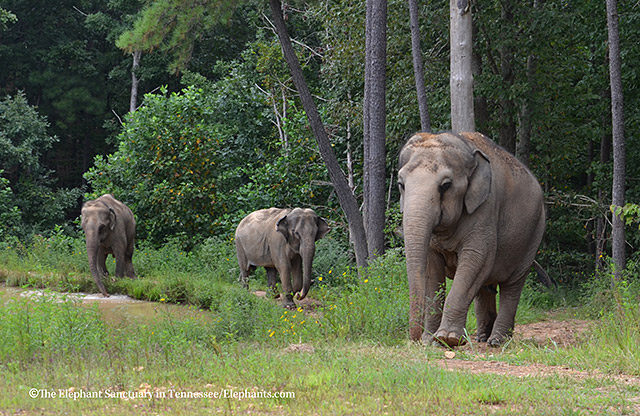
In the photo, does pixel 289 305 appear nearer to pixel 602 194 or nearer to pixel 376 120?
pixel 376 120

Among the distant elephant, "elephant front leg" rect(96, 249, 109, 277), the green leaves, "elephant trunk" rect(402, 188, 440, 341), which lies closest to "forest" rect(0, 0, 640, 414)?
the green leaves

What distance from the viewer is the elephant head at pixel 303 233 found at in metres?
15.0

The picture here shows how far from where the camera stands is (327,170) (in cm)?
1731

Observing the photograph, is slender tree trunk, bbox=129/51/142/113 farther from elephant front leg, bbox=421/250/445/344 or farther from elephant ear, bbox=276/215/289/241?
elephant front leg, bbox=421/250/445/344

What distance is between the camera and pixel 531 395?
18.2 feet

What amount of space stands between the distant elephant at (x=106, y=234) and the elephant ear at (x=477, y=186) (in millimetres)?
10357

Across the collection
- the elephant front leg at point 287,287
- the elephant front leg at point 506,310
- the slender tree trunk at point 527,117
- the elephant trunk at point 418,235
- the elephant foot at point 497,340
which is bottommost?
the elephant front leg at point 287,287

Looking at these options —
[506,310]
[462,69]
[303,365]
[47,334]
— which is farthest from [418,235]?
[462,69]

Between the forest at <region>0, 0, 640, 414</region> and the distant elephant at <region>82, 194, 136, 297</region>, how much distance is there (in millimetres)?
751

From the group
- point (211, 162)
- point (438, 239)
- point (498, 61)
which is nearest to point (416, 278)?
point (438, 239)

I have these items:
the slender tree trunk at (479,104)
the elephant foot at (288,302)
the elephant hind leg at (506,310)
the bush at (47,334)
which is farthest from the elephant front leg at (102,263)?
the elephant hind leg at (506,310)

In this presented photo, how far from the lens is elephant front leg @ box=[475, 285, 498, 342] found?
31.9 feet

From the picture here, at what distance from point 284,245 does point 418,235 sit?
844cm

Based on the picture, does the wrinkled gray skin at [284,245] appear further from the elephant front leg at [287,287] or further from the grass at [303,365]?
the grass at [303,365]
